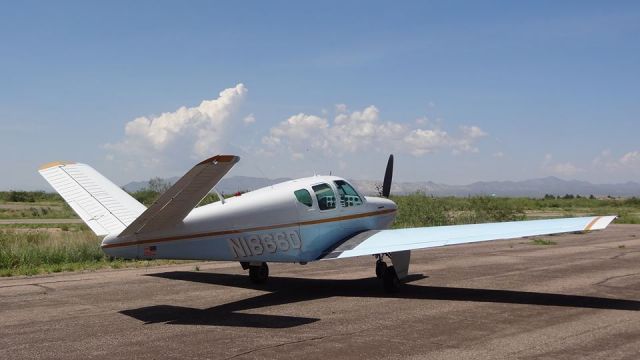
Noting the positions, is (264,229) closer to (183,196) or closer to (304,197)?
(304,197)

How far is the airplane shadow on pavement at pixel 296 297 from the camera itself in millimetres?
10484

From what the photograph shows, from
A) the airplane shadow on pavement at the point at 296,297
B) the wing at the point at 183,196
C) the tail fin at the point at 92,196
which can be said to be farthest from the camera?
the tail fin at the point at 92,196

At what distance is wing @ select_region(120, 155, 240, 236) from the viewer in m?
9.42

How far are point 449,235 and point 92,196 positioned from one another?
7413mm

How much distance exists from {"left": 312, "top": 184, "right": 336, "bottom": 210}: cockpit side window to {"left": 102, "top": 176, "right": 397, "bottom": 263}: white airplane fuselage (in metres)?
0.02

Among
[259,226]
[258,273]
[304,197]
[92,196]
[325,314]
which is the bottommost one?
[325,314]

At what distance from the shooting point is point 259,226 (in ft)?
42.0

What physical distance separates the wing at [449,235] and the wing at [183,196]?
3.67 metres

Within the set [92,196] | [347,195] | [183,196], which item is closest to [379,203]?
[347,195]

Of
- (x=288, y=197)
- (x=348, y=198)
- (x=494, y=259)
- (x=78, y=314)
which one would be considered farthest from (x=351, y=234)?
(x=494, y=259)

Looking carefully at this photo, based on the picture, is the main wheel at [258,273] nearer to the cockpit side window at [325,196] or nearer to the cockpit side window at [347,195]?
the cockpit side window at [325,196]

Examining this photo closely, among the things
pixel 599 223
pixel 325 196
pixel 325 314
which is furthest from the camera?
pixel 325 196

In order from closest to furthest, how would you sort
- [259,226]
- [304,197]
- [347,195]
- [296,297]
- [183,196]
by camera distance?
[183,196] < [259,226] < [296,297] < [304,197] < [347,195]

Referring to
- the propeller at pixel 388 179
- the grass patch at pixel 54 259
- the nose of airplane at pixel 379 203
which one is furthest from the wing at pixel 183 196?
the propeller at pixel 388 179
